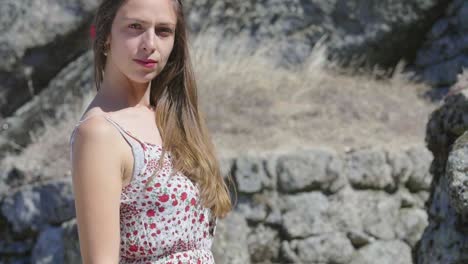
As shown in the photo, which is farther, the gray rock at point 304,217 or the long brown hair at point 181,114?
the gray rock at point 304,217

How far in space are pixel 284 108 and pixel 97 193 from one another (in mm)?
4236

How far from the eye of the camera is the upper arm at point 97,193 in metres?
1.72

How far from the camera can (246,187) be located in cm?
491

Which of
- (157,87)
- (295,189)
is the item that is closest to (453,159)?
(157,87)

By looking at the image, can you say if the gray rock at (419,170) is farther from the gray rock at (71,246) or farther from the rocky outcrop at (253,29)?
the gray rock at (71,246)

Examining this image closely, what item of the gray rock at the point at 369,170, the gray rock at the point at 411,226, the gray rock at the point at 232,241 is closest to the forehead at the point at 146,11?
the gray rock at the point at 232,241

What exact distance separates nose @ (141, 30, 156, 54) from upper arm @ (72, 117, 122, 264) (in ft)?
0.79

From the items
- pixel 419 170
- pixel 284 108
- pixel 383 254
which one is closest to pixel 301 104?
pixel 284 108

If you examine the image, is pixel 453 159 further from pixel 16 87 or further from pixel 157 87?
pixel 16 87

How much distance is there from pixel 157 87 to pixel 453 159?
1062mm

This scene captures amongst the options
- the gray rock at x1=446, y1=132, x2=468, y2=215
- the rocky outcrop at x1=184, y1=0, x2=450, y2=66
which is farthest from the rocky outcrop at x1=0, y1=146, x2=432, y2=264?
the gray rock at x1=446, y1=132, x2=468, y2=215

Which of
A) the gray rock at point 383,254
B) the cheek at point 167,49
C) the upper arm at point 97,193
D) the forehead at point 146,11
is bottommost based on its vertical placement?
the gray rock at point 383,254

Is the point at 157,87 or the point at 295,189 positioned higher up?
the point at 157,87

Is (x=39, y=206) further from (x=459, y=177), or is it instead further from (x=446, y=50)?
(x=446, y=50)
